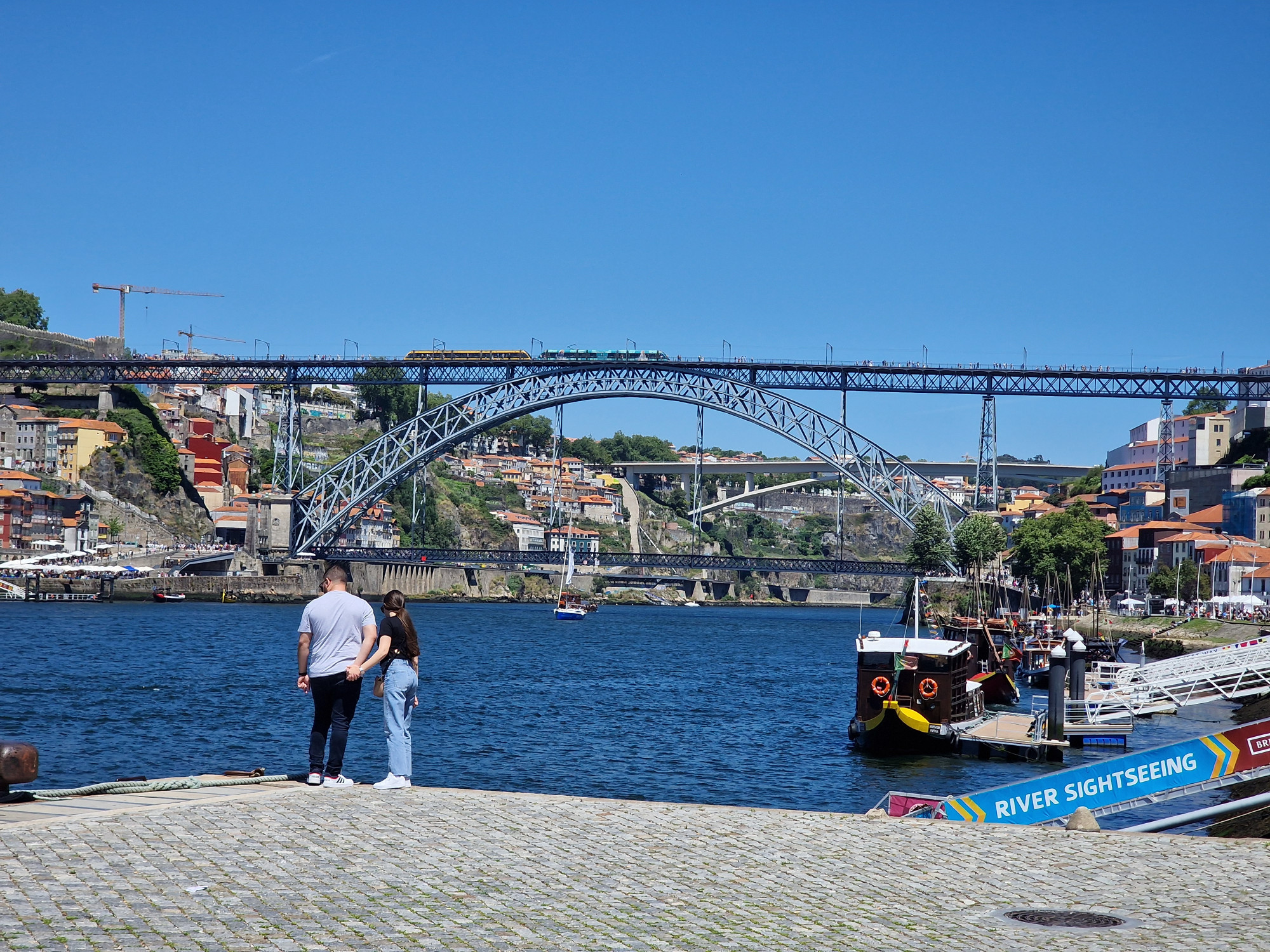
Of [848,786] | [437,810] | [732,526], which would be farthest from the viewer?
[732,526]

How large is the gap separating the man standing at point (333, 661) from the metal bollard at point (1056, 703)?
41.6ft

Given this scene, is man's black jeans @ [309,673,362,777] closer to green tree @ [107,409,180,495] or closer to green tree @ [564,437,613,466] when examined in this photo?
green tree @ [107,409,180,495]

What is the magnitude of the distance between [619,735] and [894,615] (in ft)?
210

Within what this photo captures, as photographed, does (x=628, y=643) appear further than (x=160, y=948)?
Yes

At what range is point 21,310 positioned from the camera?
9219 cm

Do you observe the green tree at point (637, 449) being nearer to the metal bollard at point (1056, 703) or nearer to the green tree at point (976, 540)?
the green tree at point (976, 540)

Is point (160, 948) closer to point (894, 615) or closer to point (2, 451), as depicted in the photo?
point (2, 451)

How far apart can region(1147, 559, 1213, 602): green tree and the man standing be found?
165 ft

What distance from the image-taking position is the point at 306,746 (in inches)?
659

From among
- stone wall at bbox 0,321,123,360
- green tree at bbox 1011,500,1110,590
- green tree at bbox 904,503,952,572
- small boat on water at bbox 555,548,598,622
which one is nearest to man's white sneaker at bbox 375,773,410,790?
green tree at bbox 1011,500,1110,590

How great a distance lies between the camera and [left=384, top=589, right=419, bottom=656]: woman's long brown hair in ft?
23.8

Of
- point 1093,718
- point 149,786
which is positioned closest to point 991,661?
point 1093,718

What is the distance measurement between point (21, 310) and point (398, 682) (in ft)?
306

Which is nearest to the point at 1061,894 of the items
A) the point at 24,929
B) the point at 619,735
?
the point at 24,929
